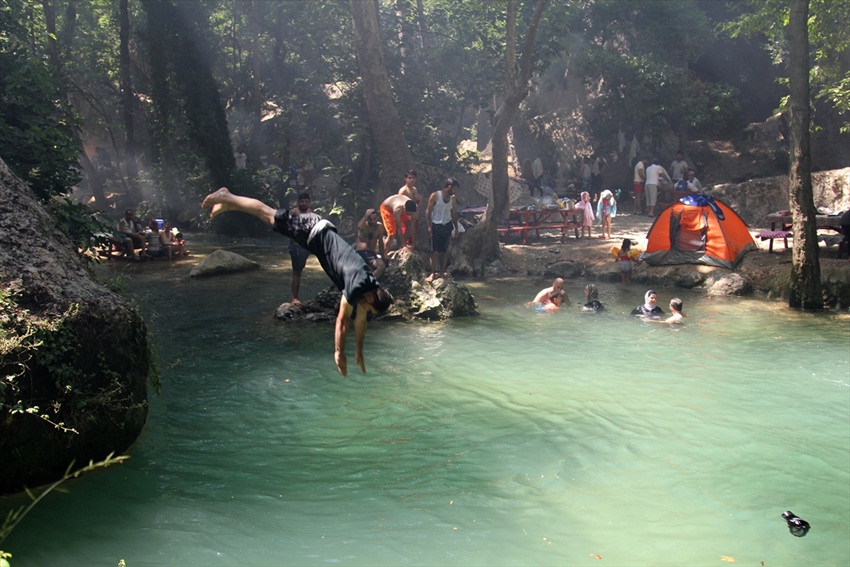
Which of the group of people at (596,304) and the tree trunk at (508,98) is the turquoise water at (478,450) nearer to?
the group of people at (596,304)

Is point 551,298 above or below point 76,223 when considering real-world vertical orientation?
below

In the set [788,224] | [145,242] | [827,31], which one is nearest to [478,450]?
[788,224]

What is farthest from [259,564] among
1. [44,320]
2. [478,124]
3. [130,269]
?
[478,124]

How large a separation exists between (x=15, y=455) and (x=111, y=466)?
132 cm

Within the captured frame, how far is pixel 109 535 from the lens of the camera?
7.25 m

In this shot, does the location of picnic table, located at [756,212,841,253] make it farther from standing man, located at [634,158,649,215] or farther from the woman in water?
standing man, located at [634,158,649,215]

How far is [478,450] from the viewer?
9.62 meters

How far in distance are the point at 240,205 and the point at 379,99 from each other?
649 inches

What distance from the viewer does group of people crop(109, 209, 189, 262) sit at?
66.8 feet

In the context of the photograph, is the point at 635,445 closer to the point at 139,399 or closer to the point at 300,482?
the point at 300,482

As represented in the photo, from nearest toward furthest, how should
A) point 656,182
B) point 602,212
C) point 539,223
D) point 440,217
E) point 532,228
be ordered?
point 440,217 < point 532,228 < point 602,212 < point 539,223 < point 656,182

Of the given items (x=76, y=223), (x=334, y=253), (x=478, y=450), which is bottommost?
(x=478, y=450)

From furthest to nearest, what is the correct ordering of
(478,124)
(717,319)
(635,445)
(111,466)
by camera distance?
(478,124)
(717,319)
(635,445)
(111,466)

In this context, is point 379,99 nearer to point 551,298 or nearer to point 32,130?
point 551,298
